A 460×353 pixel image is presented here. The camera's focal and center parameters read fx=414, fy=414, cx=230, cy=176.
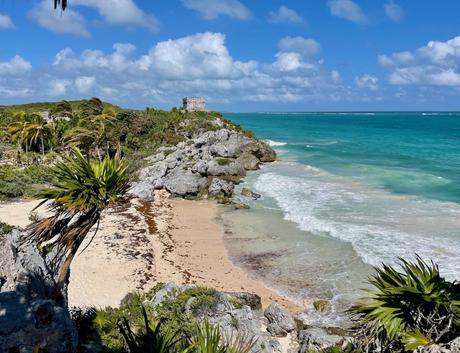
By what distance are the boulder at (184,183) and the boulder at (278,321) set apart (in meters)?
19.6

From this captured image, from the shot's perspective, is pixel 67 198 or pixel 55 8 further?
pixel 67 198

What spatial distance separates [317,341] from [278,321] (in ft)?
6.46

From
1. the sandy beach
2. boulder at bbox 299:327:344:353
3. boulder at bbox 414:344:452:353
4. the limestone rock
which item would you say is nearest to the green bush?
the sandy beach

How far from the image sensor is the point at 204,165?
3800 centimetres

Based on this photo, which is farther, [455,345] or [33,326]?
[455,345]

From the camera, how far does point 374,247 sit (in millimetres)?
20953

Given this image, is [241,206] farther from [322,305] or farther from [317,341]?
[317,341]

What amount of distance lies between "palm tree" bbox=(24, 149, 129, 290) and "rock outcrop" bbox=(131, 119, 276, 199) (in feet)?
55.8

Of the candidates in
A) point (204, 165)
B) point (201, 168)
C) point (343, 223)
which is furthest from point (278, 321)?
point (204, 165)

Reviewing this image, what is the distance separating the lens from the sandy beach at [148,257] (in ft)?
53.4

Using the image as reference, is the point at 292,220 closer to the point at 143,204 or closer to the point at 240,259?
the point at 240,259

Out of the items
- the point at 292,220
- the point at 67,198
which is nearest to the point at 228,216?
the point at 292,220

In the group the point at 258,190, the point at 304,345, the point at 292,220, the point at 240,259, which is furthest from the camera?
the point at 258,190

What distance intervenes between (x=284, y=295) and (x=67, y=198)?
34.9ft
